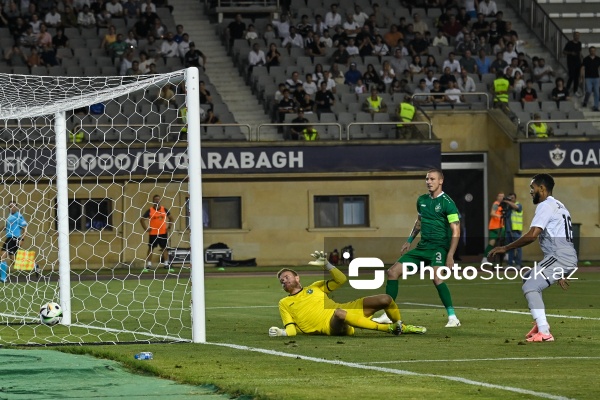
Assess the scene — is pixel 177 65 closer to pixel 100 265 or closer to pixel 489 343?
pixel 100 265

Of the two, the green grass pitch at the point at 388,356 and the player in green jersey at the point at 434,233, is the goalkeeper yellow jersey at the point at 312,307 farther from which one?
the player in green jersey at the point at 434,233

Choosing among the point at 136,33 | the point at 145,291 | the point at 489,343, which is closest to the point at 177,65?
the point at 136,33

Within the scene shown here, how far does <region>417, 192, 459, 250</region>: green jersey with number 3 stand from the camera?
15.7 m

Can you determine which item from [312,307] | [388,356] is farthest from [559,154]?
[388,356]

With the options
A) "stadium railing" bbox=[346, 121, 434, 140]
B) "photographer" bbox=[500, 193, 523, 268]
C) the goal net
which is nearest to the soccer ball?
the goal net

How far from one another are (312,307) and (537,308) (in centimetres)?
254

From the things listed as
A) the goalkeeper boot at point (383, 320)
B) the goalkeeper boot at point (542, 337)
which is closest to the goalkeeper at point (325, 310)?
the goalkeeper boot at point (383, 320)

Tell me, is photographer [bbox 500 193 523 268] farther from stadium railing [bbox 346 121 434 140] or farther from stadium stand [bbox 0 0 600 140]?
stadium stand [bbox 0 0 600 140]

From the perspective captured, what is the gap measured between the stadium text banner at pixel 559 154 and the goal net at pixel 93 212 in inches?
401

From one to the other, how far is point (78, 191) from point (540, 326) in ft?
73.2

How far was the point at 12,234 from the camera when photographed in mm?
25578

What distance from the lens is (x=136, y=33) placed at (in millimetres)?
39750

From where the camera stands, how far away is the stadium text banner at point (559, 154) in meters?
37.6
